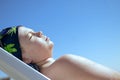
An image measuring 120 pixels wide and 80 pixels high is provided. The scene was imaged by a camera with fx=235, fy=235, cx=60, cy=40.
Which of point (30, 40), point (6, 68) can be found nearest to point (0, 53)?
point (6, 68)

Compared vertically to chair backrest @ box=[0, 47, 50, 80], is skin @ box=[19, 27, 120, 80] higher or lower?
higher

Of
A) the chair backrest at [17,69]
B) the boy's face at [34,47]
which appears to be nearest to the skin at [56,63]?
the boy's face at [34,47]

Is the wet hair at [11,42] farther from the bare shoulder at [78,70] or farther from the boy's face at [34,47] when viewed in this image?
the bare shoulder at [78,70]

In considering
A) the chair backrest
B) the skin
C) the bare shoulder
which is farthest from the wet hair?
the chair backrest

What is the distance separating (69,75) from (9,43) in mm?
407

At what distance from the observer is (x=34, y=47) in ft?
3.91

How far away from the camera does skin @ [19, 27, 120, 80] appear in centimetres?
94

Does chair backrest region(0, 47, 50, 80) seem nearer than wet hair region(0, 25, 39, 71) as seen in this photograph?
Yes

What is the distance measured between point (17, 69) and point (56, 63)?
46 centimetres

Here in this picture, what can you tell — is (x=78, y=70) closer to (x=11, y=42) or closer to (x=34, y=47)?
(x=34, y=47)

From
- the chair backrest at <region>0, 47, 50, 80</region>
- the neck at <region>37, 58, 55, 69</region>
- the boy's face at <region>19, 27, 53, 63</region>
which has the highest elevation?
the boy's face at <region>19, 27, 53, 63</region>

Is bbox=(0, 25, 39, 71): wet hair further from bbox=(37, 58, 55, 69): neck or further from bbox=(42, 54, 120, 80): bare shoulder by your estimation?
bbox=(42, 54, 120, 80): bare shoulder

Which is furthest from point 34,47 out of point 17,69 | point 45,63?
point 17,69

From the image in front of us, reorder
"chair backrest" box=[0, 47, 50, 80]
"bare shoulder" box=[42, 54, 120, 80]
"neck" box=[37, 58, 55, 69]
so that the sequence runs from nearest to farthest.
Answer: "chair backrest" box=[0, 47, 50, 80]
"bare shoulder" box=[42, 54, 120, 80]
"neck" box=[37, 58, 55, 69]
